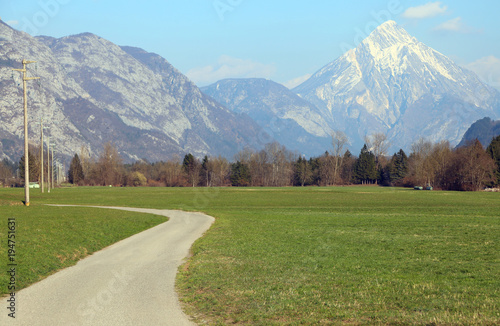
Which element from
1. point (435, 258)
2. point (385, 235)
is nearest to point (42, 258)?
point (435, 258)

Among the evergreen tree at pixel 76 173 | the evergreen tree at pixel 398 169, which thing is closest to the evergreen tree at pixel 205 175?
the evergreen tree at pixel 76 173

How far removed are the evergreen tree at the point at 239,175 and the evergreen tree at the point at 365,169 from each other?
1773 inches

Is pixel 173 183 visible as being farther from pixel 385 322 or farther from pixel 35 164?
pixel 385 322

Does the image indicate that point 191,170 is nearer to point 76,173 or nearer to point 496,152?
point 76,173

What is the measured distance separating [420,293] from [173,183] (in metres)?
177

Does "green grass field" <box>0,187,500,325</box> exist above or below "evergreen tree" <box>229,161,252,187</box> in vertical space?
below

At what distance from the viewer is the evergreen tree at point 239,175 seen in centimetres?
18612

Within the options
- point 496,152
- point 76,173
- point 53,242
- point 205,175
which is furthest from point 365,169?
point 53,242

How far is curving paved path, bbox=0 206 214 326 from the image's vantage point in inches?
457

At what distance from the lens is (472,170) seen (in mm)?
122812

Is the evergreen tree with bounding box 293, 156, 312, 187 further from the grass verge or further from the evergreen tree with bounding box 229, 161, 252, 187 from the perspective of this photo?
the grass verge

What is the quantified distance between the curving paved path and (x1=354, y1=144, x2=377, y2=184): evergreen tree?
174594 millimetres

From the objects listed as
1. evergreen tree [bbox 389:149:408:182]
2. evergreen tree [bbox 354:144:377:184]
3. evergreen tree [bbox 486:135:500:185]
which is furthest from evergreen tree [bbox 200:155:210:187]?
evergreen tree [bbox 486:135:500:185]

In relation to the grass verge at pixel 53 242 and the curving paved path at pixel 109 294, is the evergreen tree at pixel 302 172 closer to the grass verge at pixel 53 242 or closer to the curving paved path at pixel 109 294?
the grass verge at pixel 53 242
